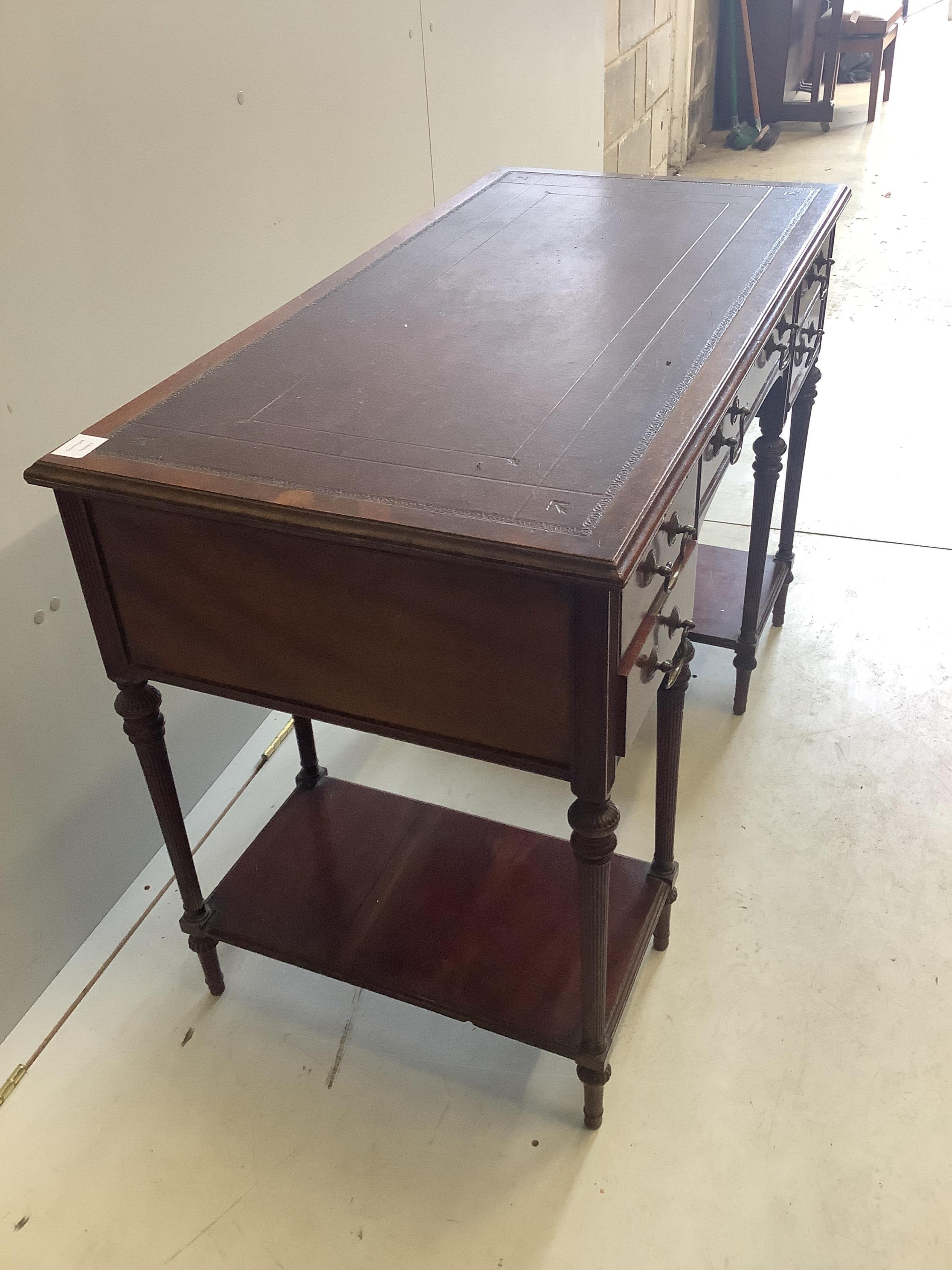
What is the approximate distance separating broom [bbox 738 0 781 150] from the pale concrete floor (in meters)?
4.55

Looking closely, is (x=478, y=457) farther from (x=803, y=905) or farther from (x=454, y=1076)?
(x=803, y=905)

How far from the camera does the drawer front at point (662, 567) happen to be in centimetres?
111

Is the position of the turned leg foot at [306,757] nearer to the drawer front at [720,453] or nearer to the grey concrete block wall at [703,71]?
the drawer front at [720,453]

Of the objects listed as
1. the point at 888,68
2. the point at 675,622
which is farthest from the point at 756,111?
the point at 675,622

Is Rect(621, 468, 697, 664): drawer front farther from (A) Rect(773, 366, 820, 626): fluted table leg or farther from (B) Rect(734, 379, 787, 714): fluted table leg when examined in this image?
(A) Rect(773, 366, 820, 626): fluted table leg

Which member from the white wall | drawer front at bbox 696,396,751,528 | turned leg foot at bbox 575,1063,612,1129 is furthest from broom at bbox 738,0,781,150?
turned leg foot at bbox 575,1063,612,1129

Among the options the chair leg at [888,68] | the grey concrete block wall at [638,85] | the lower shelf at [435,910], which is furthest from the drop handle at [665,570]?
the chair leg at [888,68]

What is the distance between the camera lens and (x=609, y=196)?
1.89 m

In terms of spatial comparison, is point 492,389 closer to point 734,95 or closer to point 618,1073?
point 618,1073

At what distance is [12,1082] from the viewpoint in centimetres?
160

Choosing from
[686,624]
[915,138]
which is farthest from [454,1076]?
[915,138]

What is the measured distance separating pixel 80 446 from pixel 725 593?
4.73 ft

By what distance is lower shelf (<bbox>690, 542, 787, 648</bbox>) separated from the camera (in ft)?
7.14

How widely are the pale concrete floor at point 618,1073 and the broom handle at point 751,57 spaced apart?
4.73 metres
